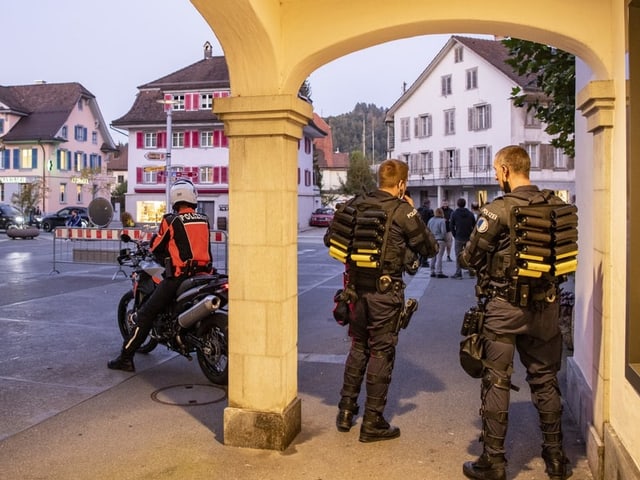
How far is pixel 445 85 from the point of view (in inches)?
2062

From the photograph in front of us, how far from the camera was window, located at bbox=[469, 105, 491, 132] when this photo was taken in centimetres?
4803

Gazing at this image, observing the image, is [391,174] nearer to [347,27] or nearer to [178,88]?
[347,27]

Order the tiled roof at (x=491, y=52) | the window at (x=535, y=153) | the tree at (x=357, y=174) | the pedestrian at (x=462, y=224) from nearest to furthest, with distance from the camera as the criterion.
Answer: the pedestrian at (x=462, y=224) < the window at (x=535, y=153) < the tiled roof at (x=491, y=52) < the tree at (x=357, y=174)

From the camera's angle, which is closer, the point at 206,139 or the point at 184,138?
the point at 206,139

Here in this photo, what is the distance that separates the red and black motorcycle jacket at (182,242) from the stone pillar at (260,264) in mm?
1830

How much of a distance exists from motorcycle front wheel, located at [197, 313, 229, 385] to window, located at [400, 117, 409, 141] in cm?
5178

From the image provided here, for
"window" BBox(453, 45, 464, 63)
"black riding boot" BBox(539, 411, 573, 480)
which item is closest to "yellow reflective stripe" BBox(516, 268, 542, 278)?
"black riding boot" BBox(539, 411, 573, 480)

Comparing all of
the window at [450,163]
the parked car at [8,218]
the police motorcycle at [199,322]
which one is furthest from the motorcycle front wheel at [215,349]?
A: the window at [450,163]

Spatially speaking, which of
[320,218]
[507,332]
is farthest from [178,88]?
[507,332]

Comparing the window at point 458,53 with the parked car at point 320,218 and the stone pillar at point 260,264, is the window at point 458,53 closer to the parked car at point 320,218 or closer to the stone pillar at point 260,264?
the parked car at point 320,218

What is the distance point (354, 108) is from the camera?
169 metres

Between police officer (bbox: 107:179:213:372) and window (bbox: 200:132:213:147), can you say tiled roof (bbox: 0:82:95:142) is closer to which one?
window (bbox: 200:132:213:147)

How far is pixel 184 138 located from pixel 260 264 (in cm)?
4389

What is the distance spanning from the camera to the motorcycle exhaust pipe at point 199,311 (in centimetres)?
610
